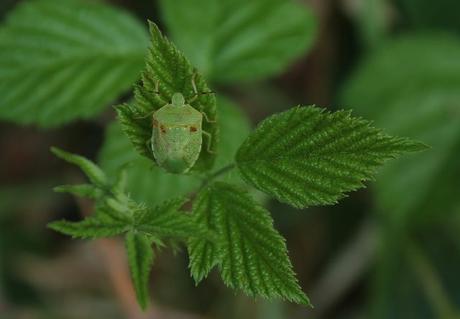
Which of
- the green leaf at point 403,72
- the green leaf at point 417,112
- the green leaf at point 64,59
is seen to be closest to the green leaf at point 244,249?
the green leaf at point 64,59

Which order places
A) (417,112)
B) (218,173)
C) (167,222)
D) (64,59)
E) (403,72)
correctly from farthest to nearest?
(403,72), (417,112), (64,59), (218,173), (167,222)

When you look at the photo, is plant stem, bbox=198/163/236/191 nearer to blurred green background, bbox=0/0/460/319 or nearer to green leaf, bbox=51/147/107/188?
green leaf, bbox=51/147/107/188

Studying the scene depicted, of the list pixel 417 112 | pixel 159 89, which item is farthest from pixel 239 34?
pixel 159 89

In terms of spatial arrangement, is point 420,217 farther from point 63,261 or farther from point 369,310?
point 63,261

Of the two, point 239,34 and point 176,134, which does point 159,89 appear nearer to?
point 176,134

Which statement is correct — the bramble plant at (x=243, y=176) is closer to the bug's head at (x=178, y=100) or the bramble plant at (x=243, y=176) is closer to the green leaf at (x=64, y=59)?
the bug's head at (x=178, y=100)

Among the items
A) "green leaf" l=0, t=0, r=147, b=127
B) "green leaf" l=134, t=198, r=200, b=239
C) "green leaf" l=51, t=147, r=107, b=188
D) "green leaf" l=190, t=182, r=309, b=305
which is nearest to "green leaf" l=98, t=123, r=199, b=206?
"green leaf" l=0, t=0, r=147, b=127

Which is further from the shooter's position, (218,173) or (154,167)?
(154,167)

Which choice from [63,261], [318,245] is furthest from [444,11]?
[63,261]
